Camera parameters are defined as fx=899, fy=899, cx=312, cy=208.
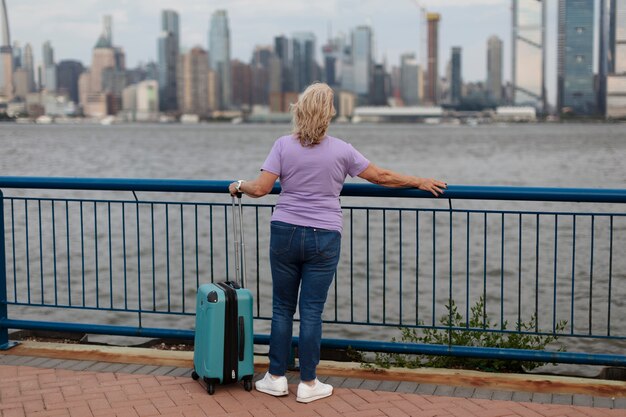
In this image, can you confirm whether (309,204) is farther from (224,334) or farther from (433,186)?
(224,334)

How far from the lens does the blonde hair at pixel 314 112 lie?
16.3 feet

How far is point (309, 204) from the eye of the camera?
5.24 metres

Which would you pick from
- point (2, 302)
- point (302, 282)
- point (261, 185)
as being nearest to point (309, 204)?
point (261, 185)

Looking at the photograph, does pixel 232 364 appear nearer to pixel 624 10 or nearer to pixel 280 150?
pixel 280 150

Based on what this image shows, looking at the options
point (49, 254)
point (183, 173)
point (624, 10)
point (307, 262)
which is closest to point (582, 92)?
point (624, 10)

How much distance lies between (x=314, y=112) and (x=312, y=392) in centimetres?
171

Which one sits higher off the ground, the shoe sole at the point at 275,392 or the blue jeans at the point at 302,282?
the blue jeans at the point at 302,282

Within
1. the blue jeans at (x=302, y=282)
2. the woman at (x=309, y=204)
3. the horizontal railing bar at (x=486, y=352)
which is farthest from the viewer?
the horizontal railing bar at (x=486, y=352)

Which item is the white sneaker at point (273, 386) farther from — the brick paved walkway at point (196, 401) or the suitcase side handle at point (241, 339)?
the suitcase side handle at point (241, 339)

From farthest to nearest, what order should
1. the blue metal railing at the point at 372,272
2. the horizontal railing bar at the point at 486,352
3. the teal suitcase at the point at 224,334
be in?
the blue metal railing at the point at 372,272 < the horizontal railing bar at the point at 486,352 < the teal suitcase at the point at 224,334

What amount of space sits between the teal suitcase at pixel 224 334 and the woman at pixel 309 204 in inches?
9.4

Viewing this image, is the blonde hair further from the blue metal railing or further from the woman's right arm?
the blue metal railing

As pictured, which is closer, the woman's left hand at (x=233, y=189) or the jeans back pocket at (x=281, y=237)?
the jeans back pocket at (x=281, y=237)

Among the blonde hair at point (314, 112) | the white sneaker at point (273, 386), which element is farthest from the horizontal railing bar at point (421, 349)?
the blonde hair at point (314, 112)
